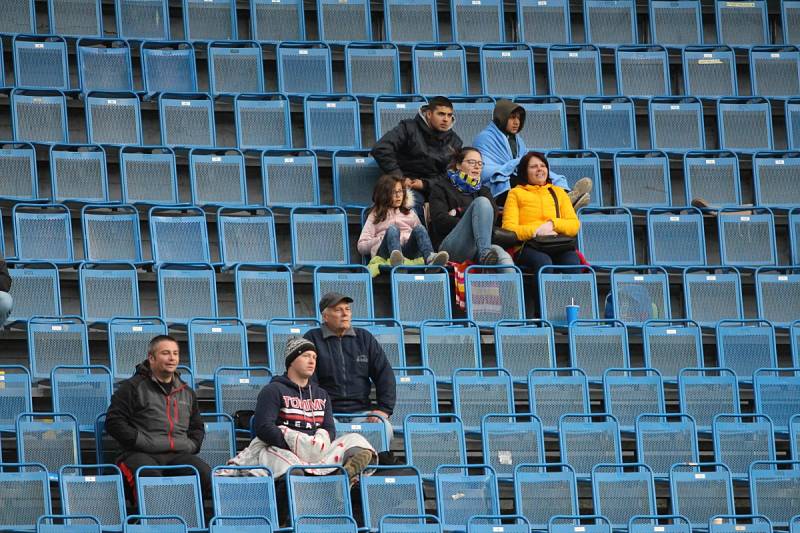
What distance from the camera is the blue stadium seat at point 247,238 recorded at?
11078 mm

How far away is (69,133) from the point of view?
1217 cm

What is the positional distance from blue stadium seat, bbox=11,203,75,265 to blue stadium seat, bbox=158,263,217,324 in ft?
2.32

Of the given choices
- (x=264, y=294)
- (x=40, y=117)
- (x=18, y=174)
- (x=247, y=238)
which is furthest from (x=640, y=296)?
(x=40, y=117)

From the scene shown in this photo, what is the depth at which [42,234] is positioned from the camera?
35.6 ft

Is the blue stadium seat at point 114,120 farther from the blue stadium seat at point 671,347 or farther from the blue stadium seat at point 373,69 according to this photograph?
the blue stadium seat at point 671,347

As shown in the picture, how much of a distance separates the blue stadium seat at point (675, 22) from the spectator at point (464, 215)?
9.89 feet

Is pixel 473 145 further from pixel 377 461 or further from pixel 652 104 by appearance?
pixel 377 461

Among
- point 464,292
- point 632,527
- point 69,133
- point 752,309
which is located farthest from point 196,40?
point 632,527

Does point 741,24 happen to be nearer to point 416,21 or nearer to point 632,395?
point 416,21

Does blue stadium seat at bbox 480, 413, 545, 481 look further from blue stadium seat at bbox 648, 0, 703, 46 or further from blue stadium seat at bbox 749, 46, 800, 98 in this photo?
blue stadium seat at bbox 648, 0, 703, 46

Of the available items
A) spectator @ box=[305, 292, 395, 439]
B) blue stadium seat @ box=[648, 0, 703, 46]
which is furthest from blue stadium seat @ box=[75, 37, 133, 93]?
blue stadium seat @ box=[648, 0, 703, 46]

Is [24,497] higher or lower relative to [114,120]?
lower

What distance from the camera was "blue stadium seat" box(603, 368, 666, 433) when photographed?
399 inches

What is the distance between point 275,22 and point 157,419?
4.85 meters
